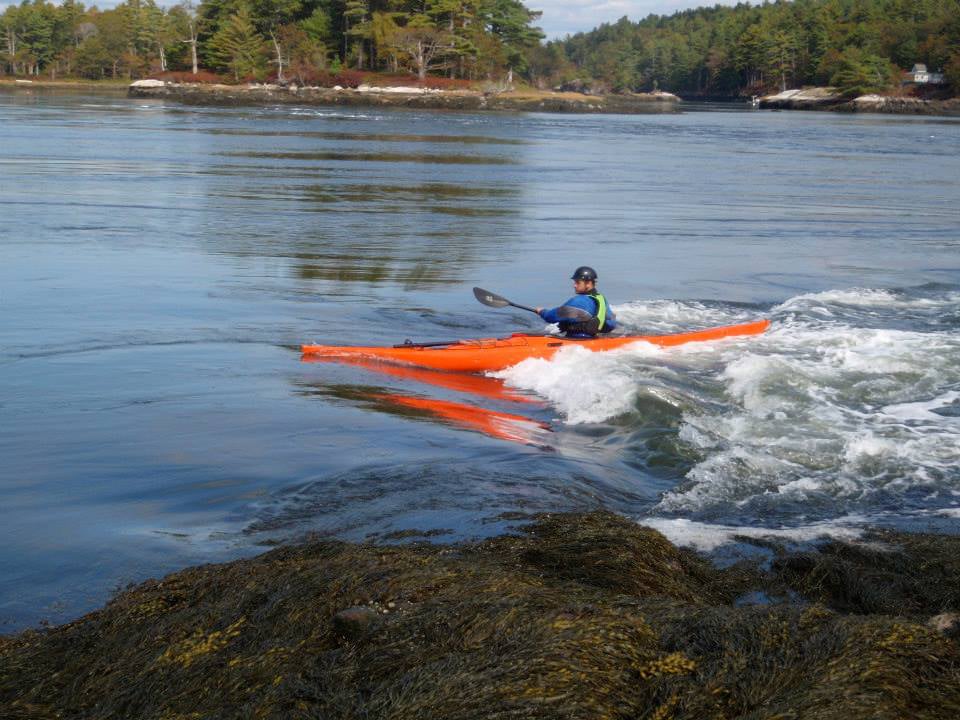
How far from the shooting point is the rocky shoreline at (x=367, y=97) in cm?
6769

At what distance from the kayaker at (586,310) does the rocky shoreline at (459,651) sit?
5.66 meters

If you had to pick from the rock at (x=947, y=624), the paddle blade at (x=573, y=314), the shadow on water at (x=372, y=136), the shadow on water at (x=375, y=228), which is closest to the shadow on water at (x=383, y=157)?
the shadow on water at (x=375, y=228)

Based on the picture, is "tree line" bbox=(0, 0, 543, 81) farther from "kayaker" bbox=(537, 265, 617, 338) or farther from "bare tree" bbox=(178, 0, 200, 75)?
"kayaker" bbox=(537, 265, 617, 338)

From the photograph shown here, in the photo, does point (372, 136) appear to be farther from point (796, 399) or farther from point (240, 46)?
point (240, 46)

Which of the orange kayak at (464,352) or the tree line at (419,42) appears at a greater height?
the tree line at (419,42)

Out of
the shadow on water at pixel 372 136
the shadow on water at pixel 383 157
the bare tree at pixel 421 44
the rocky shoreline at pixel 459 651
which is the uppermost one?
the bare tree at pixel 421 44

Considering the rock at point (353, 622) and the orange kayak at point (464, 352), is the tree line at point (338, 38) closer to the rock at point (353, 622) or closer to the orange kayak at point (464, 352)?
the orange kayak at point (464, 352)

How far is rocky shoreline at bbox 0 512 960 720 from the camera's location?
109 inches

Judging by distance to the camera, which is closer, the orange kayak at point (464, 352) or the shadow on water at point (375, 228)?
the orange kayak at point (464, 352)

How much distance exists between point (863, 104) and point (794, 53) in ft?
91.0

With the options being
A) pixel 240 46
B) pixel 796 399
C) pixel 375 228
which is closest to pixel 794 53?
pixel 240 46

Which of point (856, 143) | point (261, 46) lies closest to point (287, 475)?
point (856, 143)

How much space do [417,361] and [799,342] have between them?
4.13m

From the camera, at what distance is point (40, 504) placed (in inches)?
219
